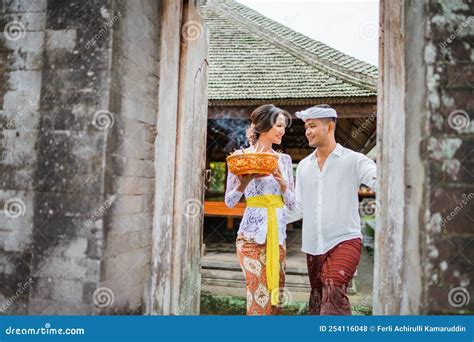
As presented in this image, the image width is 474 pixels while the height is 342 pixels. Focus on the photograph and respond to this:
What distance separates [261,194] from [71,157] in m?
1.31

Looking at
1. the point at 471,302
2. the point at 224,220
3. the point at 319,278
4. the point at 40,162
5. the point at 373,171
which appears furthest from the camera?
the point at 224,220

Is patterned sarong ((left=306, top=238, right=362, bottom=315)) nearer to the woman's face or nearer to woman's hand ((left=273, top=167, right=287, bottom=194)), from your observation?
woman's hand ((left=273, top=167, right=287, bottom=194))

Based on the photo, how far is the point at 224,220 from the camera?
10172 mm

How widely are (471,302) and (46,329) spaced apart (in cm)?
222

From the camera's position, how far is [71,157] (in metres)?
2.20

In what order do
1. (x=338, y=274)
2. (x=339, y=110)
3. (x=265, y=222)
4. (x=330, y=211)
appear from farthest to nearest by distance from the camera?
(x=339, y=110)
(x=265, y=222)
(x=330, y=211)
(x=338, y=274)

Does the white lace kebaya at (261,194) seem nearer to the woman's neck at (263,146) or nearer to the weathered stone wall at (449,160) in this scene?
the woman's neck at (263,146)

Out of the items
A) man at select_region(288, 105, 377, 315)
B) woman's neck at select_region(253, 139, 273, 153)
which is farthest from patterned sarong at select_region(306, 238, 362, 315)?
woman's neck at select_region(253, 139, 273, 153)

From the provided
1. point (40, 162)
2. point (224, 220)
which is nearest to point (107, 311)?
point (40, 162)

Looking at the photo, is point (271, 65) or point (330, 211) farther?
point (271, 65)

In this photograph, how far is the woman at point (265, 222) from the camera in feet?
9.07

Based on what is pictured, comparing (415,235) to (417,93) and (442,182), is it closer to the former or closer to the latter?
(442,182)

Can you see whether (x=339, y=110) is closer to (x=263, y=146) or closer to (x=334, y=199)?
(x=263, y=146)

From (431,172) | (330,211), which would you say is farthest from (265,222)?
(431,172)
